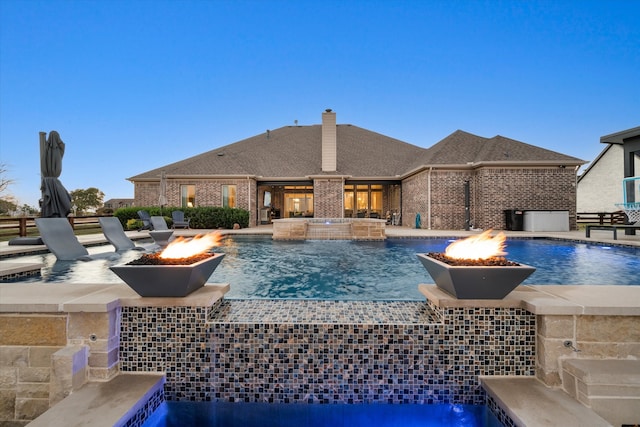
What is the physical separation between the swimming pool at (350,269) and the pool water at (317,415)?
1656 mm

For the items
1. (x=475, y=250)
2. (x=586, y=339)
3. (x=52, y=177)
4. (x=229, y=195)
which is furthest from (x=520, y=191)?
(x=52, y=177)

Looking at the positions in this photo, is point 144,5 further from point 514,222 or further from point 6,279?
point 514,222

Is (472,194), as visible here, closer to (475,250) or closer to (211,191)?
(475,250)

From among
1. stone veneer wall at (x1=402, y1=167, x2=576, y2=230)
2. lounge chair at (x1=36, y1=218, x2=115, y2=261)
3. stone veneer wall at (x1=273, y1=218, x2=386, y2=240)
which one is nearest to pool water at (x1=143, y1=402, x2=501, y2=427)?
lounge chair at (x1=36, y1=218, x2=115, y2=261)

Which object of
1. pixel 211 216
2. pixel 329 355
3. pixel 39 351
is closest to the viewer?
pixel 39 351

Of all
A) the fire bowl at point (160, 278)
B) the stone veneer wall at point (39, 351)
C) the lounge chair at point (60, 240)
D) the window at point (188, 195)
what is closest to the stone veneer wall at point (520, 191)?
the fire bowl at point (160, 278)

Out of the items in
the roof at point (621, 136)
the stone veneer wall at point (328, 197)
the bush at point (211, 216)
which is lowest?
the bush at point (211, 216)

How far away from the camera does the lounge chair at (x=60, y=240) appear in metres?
6.80

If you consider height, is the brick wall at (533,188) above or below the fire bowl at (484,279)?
above

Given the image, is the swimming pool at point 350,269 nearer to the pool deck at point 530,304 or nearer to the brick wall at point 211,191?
the pool deck at point 530,304

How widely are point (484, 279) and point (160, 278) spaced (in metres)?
2.85

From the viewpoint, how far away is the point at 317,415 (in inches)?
103

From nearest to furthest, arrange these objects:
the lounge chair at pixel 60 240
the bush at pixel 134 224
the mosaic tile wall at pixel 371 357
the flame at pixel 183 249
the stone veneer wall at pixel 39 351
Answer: the stone veneer wall at pixel 39 351 < the mosaic tile wall at pixel 371 357 < the flame at pixel 183 249 < the lounge chair at pixel 60 240 < the bush at pixel 134 224

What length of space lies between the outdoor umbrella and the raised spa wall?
754 cm
